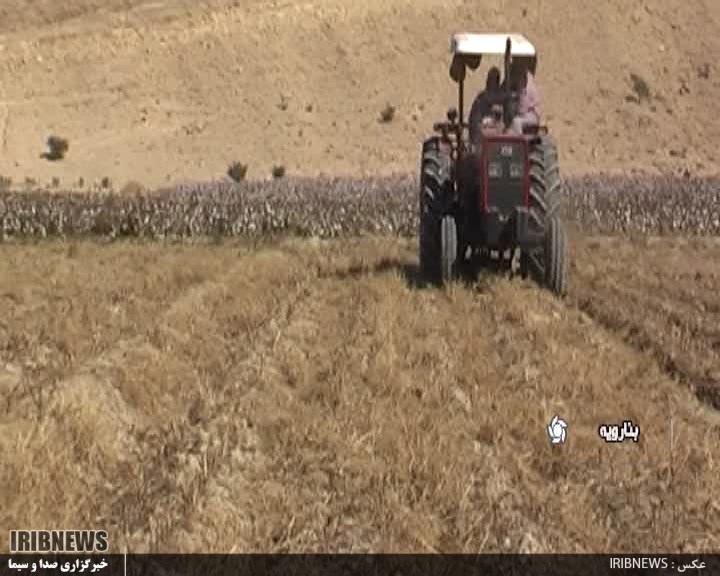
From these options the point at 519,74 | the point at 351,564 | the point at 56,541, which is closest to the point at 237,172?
the point at 519,74

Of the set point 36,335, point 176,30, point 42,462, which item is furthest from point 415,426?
point 176,30

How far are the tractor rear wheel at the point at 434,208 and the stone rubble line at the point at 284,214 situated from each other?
9.95 metres

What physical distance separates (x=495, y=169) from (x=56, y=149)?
36.9m

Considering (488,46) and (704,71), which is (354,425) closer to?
(488,46)

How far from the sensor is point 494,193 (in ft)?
39.1

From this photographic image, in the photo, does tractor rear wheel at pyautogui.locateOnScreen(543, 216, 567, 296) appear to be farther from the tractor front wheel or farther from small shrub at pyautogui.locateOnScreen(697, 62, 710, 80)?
small shrub at pyautogui.locateOnScreen(697, 62, 710, 80)

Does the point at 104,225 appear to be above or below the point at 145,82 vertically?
below

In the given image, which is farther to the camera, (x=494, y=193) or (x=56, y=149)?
(x=56, y=149)

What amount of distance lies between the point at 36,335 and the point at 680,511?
6302 mm

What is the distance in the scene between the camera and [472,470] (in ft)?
18.1

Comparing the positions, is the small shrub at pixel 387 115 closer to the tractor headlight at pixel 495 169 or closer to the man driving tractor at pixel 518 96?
the man driving tractor at pixel 518 96

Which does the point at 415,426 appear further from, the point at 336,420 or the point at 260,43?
the point at 260,43

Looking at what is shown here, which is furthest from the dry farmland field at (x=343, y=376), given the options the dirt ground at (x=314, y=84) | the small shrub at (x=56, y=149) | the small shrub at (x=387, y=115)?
the small shrub at (x=56, y=149)

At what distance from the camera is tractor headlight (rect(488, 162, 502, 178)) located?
11.8 meters
